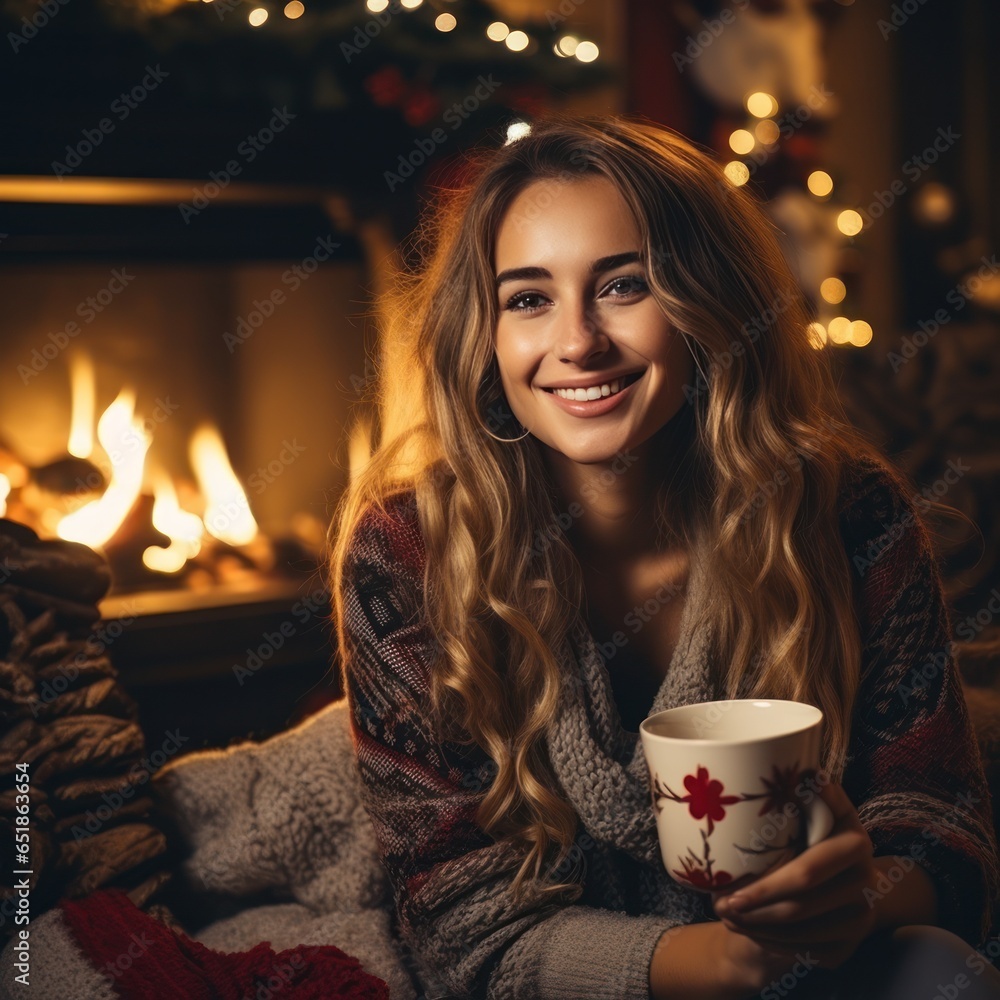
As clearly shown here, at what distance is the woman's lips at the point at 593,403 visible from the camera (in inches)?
→ 48.3

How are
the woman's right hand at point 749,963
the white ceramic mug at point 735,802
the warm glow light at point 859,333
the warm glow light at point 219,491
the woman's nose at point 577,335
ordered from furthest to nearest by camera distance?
the warm glow light at point 859,333 → the warm glow light at point 219,491 → the woman's nose at point 577,335 → the woman's right hand at point 749,963 → the white ceramic mug at point 735,802

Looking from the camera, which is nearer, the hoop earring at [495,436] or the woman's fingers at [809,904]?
the woman's fingers at [809,904]

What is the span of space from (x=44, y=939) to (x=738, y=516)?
89cm

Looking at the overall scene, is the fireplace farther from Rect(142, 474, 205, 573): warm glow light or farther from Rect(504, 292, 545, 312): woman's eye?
Rect(504, 292, 545, 312): woman's eye

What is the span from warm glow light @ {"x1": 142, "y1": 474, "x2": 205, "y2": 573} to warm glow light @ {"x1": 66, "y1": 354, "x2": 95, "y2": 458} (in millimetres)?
180

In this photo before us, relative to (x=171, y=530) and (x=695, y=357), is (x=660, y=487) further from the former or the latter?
(x=171, y=530)

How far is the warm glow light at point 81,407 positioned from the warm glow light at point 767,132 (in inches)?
86.1

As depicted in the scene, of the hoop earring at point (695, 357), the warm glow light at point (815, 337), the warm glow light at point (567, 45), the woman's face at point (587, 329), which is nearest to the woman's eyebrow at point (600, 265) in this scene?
the woman's face at point (587, 329)

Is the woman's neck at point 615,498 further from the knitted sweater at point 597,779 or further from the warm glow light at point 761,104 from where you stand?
Answer: the warm glow light at point 761,104

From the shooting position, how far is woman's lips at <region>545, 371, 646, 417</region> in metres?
1.23

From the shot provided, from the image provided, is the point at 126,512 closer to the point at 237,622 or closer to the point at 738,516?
the point at 237,622

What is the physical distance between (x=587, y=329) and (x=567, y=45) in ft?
5.76

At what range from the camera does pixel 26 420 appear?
2.44 meters

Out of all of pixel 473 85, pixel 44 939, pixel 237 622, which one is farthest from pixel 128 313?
pixel 44 939
